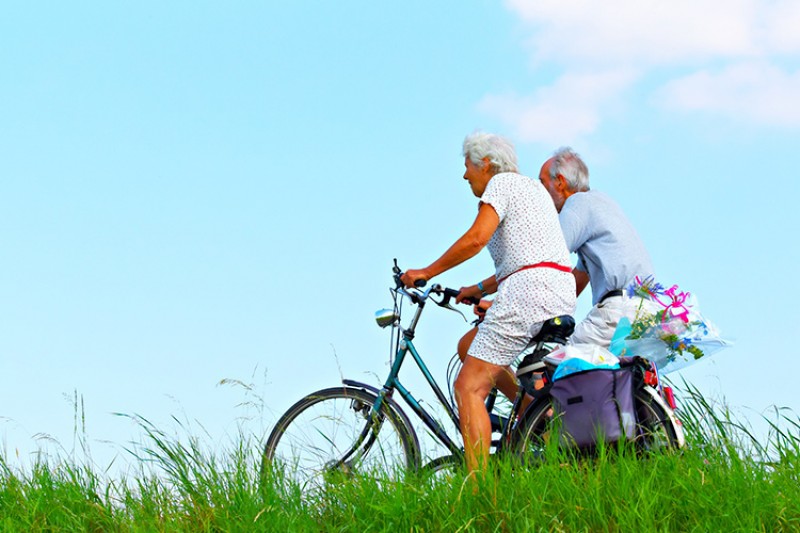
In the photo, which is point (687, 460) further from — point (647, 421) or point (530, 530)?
point (530, 530)

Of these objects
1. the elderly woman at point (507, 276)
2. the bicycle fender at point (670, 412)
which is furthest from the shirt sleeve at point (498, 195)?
A: the bicycle fender at point (670, 412)

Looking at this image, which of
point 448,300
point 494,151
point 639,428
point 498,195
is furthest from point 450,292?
point 639,428

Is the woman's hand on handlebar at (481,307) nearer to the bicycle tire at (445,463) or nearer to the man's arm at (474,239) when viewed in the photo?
the man's arm at (474,239)

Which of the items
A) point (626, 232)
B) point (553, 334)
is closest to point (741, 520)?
point (553, 334)

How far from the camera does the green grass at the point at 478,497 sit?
15.2 ft

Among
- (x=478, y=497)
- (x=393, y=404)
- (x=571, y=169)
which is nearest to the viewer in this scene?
(x=478, y=497)

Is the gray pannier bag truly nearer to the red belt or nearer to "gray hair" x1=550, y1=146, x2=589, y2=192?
the red belt

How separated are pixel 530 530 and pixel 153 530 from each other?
73.5 inches

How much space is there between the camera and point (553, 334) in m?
5.64

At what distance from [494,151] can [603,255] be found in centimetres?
126

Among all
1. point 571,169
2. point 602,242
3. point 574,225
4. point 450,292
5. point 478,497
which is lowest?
point 478,497

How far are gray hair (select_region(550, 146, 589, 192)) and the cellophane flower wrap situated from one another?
89 cm

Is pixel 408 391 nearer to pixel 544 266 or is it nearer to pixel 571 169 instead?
pixel 544 266

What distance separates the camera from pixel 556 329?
5609 millimetres
